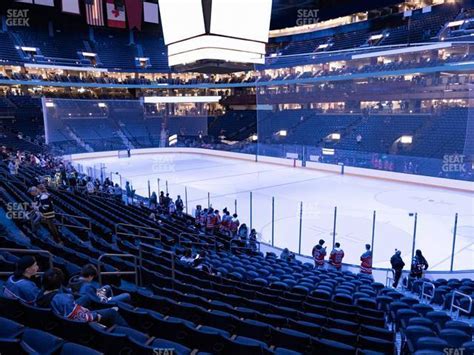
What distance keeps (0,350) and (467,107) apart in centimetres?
2146

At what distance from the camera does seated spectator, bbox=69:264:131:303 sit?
12.3 feet

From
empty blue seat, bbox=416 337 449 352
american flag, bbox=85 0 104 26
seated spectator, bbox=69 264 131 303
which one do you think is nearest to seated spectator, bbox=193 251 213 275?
seated spectator, bbox=69 264 131 303

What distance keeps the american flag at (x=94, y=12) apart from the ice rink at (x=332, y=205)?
1913cm

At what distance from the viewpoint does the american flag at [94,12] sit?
3900 cm

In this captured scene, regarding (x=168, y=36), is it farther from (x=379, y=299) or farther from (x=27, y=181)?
(x=379, y=299)

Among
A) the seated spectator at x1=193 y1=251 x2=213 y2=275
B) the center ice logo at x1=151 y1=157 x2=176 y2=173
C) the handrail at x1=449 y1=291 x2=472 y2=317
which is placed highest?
the seated spectator at x1=193 y1=251 x2=213 y2=275

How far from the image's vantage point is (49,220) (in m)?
6.99

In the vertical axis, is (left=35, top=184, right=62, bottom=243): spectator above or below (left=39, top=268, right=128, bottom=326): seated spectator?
below

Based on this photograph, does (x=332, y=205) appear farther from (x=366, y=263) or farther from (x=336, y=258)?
(x=366, y=263)

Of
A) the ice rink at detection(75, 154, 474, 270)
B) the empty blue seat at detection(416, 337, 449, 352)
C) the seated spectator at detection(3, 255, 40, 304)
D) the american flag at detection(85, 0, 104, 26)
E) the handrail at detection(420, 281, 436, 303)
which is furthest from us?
the american flag at detection(85, 0, 104, 26)

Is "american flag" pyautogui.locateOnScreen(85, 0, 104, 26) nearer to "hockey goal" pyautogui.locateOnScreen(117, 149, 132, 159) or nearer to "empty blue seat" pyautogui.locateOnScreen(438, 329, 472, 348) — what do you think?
"hockey goal" pyautogui.locateOnScreen(117, 149, 132, 159)

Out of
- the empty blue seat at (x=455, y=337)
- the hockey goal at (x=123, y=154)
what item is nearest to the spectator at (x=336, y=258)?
the empty blue seat at (x=455, y=337)

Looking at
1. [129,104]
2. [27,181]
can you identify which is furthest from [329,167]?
[129,104]

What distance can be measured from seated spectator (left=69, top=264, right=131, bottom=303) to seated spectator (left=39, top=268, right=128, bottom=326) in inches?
14.6
